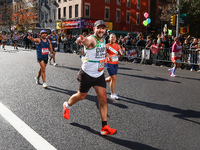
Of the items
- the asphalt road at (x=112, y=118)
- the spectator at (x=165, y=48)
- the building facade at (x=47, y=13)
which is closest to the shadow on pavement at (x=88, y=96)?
the asphalt road at (x=112, y=118)

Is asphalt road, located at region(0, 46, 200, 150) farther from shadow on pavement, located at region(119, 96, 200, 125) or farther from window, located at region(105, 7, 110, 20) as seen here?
window, located at region(105, 7, 110, 20)

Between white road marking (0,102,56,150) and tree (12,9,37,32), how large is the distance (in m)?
50.6

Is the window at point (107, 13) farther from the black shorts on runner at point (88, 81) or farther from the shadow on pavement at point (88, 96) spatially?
the black shorts on runner at point (88, 81)

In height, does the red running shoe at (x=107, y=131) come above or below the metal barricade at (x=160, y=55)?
below

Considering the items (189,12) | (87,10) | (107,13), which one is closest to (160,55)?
(189,12)

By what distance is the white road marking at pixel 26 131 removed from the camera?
3.39 meters

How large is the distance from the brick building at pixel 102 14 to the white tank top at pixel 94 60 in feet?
121

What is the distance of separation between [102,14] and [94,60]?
40335 millimetres

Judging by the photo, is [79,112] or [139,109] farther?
[139,109]

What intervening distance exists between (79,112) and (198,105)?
309cm

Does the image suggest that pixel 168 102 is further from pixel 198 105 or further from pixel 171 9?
pixel 171 9

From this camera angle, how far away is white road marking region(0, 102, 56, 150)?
11.1ft

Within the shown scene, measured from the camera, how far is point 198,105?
606cm

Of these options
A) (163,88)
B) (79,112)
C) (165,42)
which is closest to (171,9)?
(165,42)
